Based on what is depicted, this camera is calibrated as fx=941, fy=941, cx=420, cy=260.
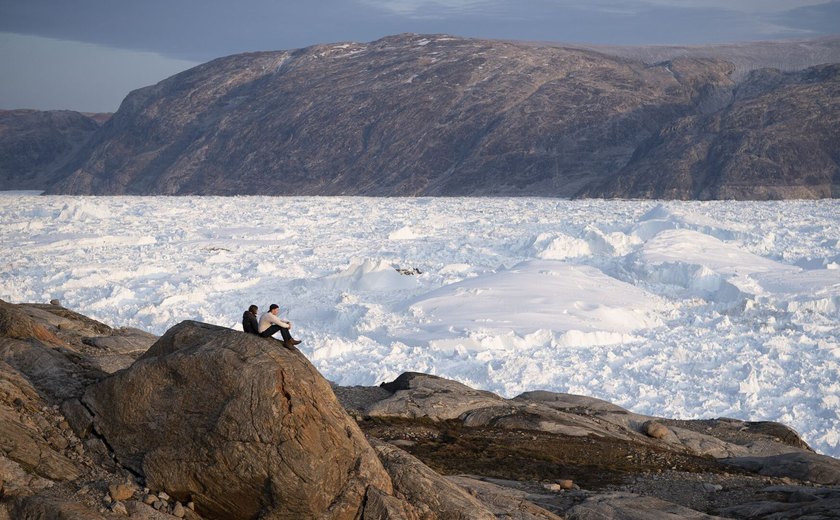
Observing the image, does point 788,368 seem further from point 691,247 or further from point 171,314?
point 171,314

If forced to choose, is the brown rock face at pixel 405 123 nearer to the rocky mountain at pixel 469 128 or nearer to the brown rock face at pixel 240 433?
the rocky mountain at pixel 469 128

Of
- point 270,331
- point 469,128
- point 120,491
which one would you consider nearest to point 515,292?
point 270,331

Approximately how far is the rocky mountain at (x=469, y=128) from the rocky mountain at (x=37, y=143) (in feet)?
11.1

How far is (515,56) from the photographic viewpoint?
8444 centimetres

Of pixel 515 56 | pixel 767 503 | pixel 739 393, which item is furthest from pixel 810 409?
pixel 515 56

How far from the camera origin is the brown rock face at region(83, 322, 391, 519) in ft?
22.1

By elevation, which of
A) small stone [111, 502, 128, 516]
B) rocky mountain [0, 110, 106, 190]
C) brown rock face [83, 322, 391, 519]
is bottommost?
rocky mountain [0, 110, 106, 190]

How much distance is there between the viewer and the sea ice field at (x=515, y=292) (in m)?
17.0

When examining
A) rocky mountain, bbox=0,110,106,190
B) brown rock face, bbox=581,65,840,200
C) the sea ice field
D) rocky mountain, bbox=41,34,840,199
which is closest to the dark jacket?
the sea ice field

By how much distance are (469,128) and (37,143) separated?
4692 cm

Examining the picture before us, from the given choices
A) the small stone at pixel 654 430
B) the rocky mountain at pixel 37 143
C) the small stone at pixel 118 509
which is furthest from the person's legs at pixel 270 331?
the rocky mountain at pixel 37 143

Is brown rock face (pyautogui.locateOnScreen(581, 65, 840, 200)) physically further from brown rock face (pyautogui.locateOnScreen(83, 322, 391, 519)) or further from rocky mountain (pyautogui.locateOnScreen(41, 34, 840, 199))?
brown rock face (pyautogui.locateOnScreen(83, 322, 391, 519))

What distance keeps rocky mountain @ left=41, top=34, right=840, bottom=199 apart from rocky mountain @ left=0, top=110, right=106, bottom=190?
3391 millimetres

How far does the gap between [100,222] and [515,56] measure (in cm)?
5500
